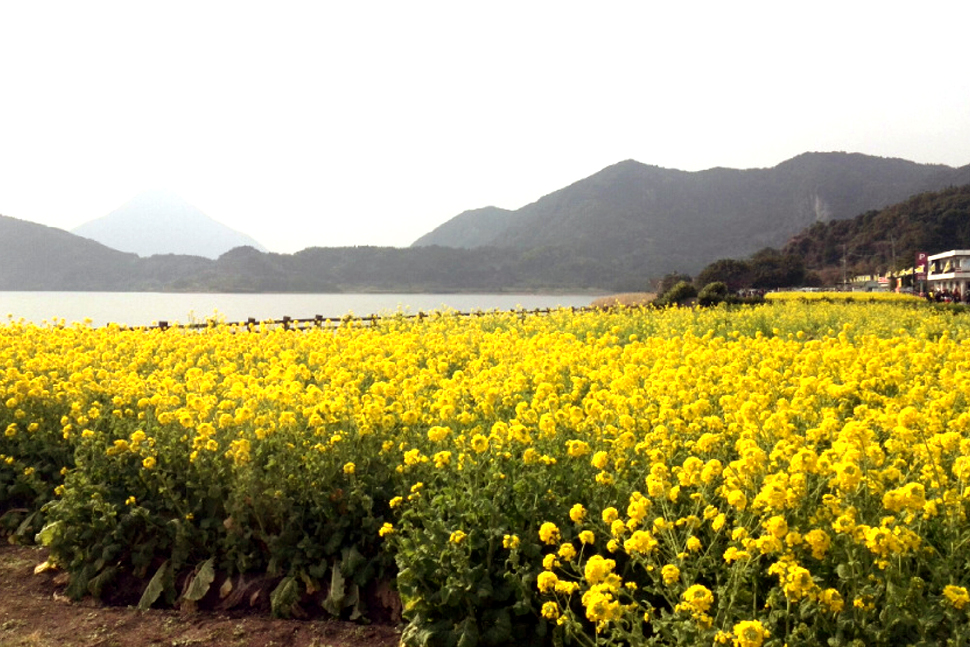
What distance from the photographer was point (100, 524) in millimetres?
5602

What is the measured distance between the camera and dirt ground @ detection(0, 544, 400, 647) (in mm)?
4836

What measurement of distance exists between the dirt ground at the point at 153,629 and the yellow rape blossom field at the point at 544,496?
0.15 m

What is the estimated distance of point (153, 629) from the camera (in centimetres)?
507

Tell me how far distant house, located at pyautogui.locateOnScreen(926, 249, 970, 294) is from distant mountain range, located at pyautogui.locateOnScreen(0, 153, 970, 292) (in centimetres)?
3988

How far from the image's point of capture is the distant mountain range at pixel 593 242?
127 m

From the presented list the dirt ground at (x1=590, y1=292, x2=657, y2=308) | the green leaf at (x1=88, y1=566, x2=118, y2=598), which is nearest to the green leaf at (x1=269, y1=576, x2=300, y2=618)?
the green leaf at (x1=88, y1=566, x2=118, y2=598)

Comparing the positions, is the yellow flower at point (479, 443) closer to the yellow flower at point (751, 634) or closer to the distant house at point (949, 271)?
the yellow flower at point (751, 634)

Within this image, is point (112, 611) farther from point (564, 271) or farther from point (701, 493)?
point (564, 271)

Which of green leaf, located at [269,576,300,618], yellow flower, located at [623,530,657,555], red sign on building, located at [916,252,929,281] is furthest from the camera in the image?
red sign on building, located at [916,252,929,281]

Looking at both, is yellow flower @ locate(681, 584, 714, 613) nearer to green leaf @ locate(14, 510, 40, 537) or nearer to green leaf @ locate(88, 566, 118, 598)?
green leaf @ locate(88, 566, 118, 598)

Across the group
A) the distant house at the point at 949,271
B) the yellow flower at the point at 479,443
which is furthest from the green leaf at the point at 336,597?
the distant house at the point at 949,271

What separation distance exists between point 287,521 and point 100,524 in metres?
1.41

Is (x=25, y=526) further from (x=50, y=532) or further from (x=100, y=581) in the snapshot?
(x=100, y=581)

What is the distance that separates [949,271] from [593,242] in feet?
290
